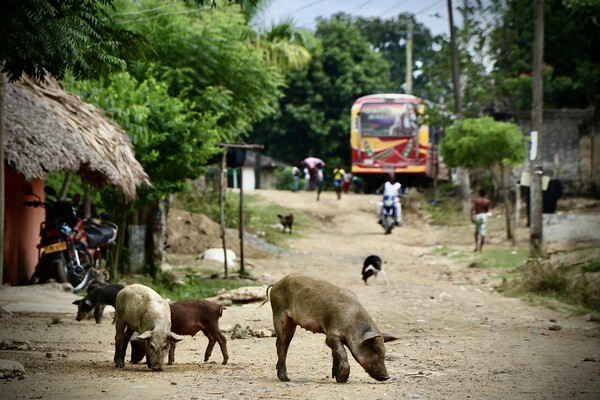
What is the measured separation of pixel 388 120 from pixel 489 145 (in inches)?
543

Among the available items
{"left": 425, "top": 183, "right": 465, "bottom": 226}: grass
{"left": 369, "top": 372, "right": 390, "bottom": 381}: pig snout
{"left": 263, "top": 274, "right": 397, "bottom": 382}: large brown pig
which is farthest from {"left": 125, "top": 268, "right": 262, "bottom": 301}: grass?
{"left": 425, "top": 183, "right": 465, "bottom": 226}: grass

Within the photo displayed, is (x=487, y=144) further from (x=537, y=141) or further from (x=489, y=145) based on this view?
(x=537, y=141)

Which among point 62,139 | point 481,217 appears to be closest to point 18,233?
point 62,139

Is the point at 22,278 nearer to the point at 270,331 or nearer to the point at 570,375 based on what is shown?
the point at 270,331

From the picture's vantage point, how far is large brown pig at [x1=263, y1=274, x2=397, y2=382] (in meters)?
8.62

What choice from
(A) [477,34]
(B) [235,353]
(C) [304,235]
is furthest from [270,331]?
(A) [477,34]

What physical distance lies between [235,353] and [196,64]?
14.8m

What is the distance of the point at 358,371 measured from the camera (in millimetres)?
9984

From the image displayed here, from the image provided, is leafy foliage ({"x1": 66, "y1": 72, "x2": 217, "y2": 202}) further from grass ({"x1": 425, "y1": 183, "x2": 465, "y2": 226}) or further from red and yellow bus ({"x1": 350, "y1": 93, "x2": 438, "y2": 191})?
red and yellow bus ({"x1": 350, "y1": 93, "x2": 438, "y2": 191})

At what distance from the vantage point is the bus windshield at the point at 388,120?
42.6m

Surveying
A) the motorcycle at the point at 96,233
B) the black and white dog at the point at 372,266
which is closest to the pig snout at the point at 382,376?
the motorcycle at the point at 96,233

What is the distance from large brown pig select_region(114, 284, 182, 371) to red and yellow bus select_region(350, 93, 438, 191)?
109ft

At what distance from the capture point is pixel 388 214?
1350 inches

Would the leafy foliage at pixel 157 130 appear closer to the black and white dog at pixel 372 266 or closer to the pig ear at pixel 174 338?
the black and white dog at pixel 372 266
